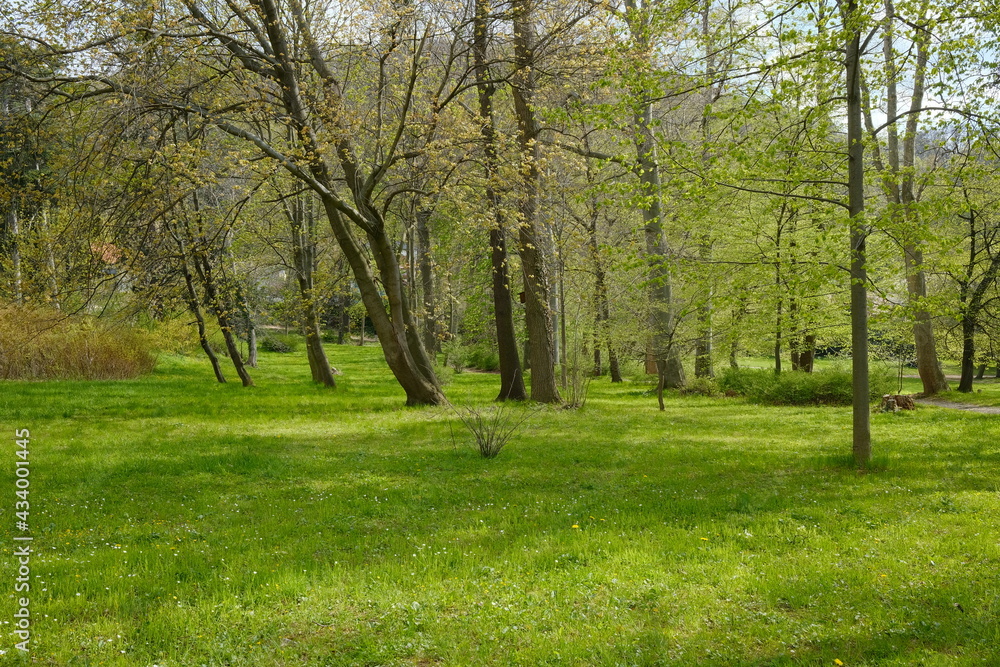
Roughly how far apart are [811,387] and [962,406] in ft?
12.4

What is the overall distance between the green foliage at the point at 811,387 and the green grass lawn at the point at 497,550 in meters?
6.67

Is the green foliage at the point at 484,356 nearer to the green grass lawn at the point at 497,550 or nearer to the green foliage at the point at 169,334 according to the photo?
the green foliage at the point at 169,334

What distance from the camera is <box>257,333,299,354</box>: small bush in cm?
4286

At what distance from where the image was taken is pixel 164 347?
2303cm

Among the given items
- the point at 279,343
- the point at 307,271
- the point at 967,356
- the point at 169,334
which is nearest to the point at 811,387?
the point at 967,356

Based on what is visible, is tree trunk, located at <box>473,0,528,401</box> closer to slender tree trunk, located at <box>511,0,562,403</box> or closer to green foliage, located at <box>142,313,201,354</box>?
slender tree trunk, located at <box>511,0,562,403</box>

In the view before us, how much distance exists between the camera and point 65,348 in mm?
18547

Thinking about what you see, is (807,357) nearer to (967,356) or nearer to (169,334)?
(967,356)

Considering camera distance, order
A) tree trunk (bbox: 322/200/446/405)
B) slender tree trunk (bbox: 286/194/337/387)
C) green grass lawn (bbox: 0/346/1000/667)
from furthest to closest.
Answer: slender tree trunk (bbox: 286/194/337/387) < tree trunk (bbox: 322/200/446/405) < green grass lawn (bbox: 0/346/1000/667)

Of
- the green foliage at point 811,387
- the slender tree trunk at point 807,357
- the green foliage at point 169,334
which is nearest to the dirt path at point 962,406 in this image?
the green foliage at point 811,387

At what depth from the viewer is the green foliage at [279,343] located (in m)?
42.9

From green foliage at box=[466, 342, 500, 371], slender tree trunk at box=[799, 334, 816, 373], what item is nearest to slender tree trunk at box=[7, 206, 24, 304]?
green foliage at box=[466, 342, 500, 371]

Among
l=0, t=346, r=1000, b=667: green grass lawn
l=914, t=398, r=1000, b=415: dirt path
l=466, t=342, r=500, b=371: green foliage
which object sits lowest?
l=914, t=398, r=1000, b=415: dirt path

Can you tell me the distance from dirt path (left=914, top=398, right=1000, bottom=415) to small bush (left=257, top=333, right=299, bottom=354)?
34795mm
